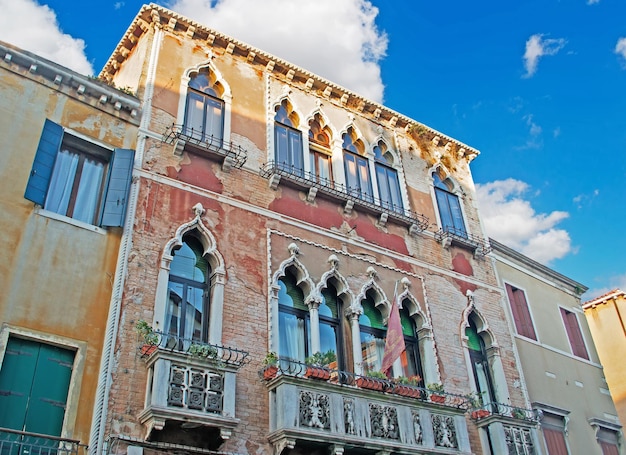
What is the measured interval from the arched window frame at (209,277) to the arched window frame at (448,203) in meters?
6.63

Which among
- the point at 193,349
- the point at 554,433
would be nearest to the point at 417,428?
the point at 193,349

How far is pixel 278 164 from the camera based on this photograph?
1373cm

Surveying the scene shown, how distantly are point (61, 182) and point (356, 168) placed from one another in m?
6.78

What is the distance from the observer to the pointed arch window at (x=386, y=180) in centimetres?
1537

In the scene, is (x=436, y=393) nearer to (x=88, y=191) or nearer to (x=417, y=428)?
(x=417, y=428)

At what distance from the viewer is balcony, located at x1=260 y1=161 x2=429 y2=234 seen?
13.2 m

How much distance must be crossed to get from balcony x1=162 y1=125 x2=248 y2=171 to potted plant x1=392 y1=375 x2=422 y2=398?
16.3 ft

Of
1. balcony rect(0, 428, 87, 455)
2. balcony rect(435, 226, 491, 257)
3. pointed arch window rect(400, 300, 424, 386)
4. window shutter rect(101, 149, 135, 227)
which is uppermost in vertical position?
balcony rect(435, 226, 491, 257)

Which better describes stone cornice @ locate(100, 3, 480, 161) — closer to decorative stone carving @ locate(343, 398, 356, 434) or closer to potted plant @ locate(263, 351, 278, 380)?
potted plant @ locate(263, 351, 278, 380)

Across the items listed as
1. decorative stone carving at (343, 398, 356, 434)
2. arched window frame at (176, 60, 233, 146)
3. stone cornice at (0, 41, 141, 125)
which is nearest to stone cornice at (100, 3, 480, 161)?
arched window frame at (176, 60, 233, 146)

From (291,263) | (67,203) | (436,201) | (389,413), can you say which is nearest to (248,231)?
(291,263)

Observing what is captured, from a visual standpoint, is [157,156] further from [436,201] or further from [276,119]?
[436,201]

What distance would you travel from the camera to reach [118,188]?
11.0 metres

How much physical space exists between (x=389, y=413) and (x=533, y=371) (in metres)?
5.92
